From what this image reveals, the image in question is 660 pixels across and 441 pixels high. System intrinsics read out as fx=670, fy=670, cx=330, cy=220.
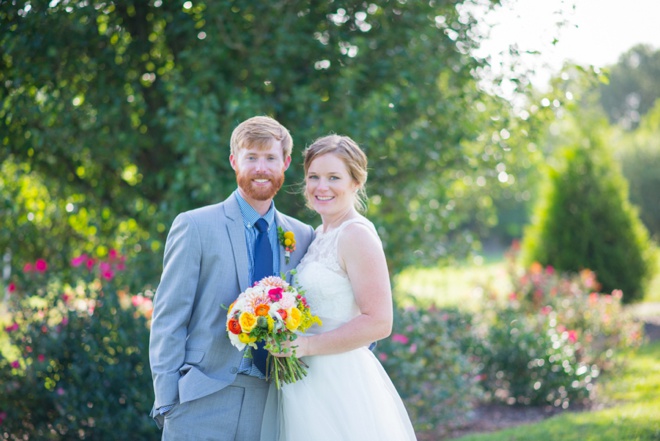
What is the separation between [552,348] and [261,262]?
15.9 feet

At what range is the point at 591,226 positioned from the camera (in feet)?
39.5

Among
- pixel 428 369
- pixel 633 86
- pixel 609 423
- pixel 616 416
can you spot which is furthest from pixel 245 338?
pixel 633 86

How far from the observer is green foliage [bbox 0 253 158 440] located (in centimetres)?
478

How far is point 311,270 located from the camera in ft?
11.1

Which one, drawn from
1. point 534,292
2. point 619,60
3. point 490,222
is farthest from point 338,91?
point 619,60

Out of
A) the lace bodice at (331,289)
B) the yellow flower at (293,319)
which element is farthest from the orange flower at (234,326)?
the lace bodice at (331,289)

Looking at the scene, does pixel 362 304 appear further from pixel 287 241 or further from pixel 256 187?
pixel 256 187

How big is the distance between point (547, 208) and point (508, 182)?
5.28 m

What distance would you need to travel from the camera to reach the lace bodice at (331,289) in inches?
130

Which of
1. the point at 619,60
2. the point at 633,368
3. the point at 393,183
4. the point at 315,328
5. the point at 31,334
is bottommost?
the point at 633,368

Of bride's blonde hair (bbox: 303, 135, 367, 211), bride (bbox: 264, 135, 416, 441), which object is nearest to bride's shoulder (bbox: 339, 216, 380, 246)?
bride (bbox: 264, 135, 416, 441)

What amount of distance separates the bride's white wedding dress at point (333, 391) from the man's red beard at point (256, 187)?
384 mm

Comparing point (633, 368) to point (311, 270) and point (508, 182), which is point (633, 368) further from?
point (311, 270)

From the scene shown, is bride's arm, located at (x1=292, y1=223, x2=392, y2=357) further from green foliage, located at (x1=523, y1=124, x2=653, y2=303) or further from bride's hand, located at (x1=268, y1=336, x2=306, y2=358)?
green foliage, located at (x1=523, y1=124, x2=653, y2=303)
